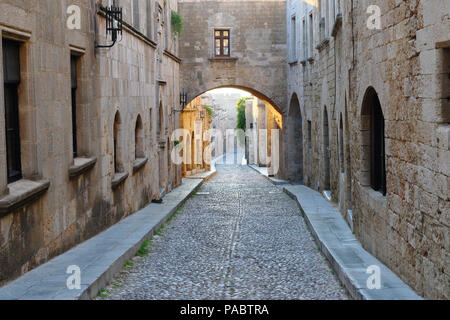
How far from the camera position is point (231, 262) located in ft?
32.1

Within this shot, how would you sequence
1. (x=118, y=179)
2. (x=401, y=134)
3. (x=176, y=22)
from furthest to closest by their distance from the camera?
(x=176, y=22) → (x=118, y=179) → (x=401, y=134)

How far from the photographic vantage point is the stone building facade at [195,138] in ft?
92.3

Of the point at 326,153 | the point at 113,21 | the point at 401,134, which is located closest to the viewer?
the point at 401,134

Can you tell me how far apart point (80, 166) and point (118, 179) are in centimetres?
276

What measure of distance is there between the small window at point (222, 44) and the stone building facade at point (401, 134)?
1264 cm

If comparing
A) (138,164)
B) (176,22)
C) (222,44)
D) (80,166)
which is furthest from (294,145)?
(80,166)

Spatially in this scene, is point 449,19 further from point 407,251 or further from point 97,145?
point 97,145

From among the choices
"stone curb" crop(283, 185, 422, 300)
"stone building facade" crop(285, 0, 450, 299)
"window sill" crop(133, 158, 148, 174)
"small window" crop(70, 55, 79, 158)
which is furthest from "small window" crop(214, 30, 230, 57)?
"small window" crop(70, 55, 79, 158)

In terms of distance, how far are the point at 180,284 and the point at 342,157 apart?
6.58 meters

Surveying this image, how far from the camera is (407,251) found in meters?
7.00

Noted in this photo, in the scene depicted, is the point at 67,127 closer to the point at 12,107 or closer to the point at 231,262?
the point at 12,107

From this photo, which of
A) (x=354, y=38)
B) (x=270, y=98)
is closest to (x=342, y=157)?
(x=354, y=38)

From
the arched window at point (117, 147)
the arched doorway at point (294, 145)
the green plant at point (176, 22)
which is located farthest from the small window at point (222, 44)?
the arched window at point (117, 147)

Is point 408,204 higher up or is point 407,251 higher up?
point 408,204
